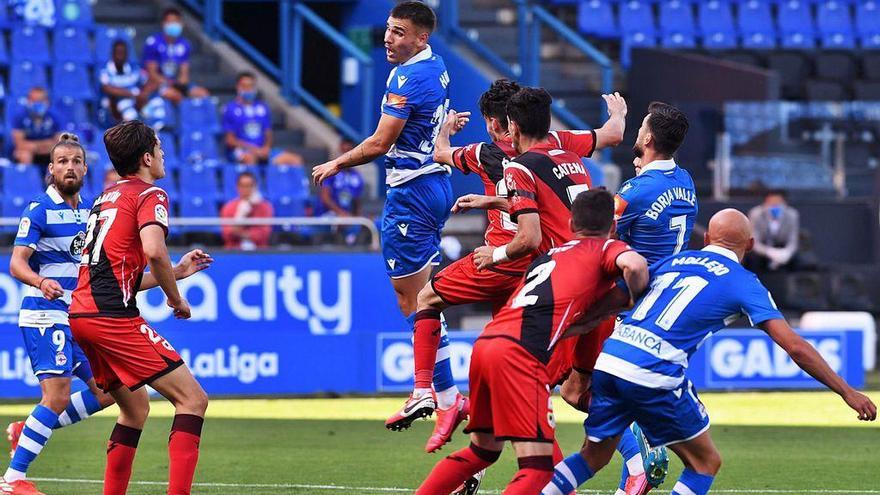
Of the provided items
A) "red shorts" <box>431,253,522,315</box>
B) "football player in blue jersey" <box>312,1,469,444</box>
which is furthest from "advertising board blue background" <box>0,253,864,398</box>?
"red shorts" <box>431,253,522,315</box>

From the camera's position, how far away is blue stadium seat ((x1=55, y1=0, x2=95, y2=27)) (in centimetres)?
2059

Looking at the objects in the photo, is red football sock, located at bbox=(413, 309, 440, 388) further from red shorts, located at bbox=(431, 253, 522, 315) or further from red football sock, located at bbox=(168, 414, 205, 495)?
red football sock, located at bbox=(168, 414, 205, 495)

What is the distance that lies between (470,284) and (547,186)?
81 centimetres

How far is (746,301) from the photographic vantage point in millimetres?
7332

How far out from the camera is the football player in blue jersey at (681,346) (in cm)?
730

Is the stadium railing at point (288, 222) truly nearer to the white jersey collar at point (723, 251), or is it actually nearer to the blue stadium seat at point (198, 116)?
the blue stadium seat at point (198, 116)

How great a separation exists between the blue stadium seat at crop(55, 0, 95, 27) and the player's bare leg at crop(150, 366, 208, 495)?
44.2 ft

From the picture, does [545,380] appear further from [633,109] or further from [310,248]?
[633,109]

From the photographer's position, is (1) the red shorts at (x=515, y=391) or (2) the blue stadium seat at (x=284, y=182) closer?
(1) the red shorts at (x=515, y=391)

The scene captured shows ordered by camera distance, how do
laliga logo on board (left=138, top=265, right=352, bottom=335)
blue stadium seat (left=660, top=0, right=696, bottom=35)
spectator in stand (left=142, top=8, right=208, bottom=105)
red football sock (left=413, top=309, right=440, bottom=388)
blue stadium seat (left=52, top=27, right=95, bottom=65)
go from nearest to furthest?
red football sock (left=413, top=309, right=440, bottom=388) → laliga logo on board (left=138, top=265, right=352, bottom=335) → spectator in stand (left=142, top=8, right=208, bottom=105) → blue stadium seat (left=52, top=27, right=95, bottom=65) → blue stadium seat (left=660, top=0, right=696, bottom=35)

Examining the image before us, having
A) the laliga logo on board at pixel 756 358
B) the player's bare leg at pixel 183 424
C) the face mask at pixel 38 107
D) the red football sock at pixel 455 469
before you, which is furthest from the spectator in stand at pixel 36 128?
the red football sock at pixel 455 469

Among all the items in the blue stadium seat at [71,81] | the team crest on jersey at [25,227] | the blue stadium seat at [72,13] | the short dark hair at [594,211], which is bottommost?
the team crest on jersey at [25,227]

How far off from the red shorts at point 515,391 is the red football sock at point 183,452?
5.24ft

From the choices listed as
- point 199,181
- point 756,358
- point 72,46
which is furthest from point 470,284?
point 72,46
